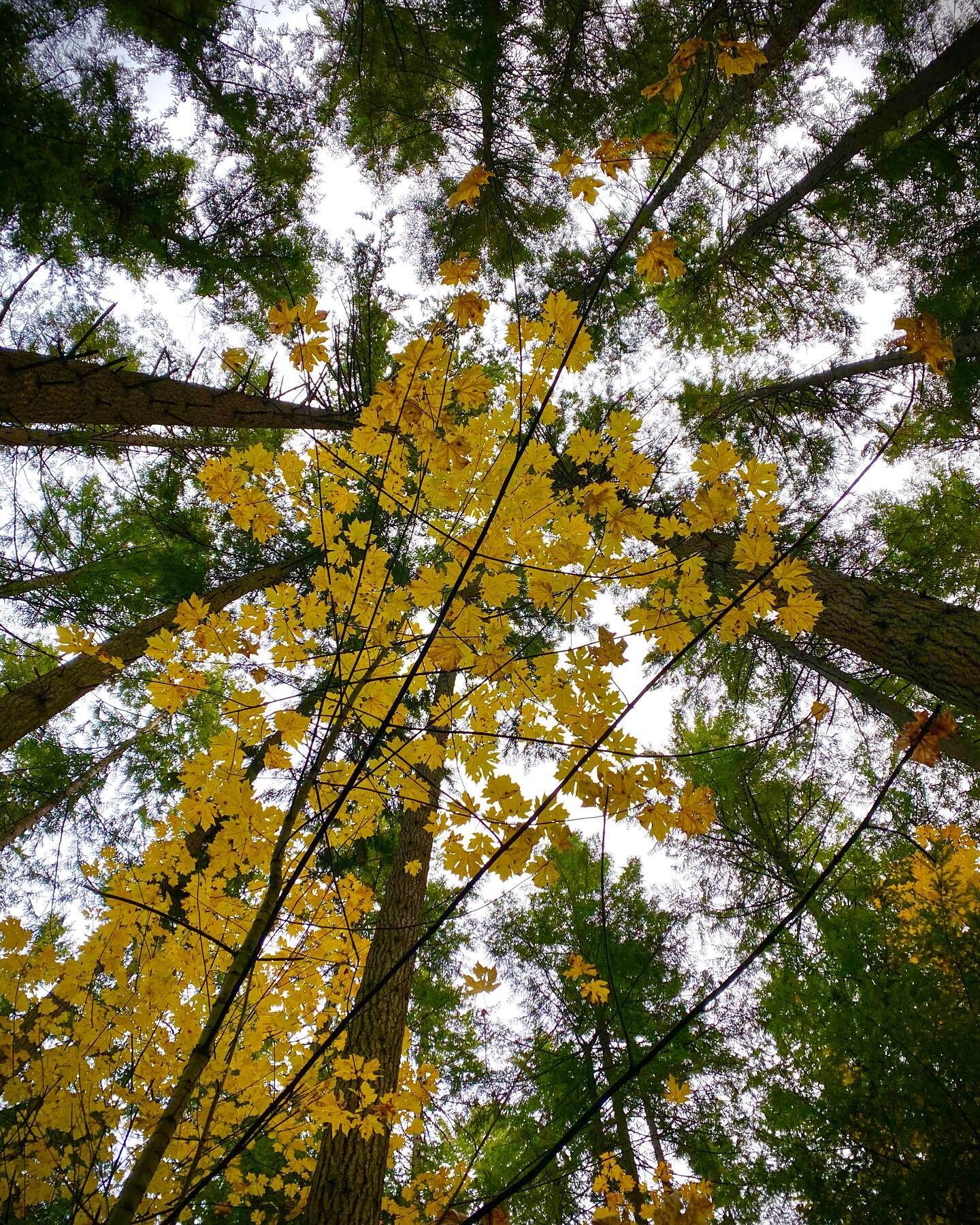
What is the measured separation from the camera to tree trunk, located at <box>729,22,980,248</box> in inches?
148

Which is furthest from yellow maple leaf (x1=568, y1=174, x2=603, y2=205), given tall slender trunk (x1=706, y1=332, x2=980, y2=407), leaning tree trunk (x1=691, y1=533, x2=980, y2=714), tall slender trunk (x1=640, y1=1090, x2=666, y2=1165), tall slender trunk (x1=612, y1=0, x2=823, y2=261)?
tall slender trunk (x1=640, y1=1090, x2=666, y2=1165)

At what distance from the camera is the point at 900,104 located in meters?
3.83

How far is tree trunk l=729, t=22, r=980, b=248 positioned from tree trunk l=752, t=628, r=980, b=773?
3.41m

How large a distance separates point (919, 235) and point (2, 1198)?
8511mm

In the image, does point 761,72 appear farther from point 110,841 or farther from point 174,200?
point 110,841

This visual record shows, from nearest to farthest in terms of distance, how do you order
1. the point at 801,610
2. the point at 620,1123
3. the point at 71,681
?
the point at 801,610
the point at 71,681
the point at 620,1123

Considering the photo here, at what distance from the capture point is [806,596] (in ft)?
7.20

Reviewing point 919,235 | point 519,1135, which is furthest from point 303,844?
point 919,235

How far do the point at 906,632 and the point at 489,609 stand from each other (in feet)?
7.20

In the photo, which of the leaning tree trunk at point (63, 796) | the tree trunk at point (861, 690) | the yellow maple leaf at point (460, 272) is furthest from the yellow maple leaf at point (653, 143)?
the leaning tree trunk at point (63, 796)

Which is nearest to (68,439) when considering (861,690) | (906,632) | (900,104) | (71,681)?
(71,681)

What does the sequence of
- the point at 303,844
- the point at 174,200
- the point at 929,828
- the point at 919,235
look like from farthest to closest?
the point at 919,235 → the point at 929,828 → the point at 174,200 → the point at 303,844

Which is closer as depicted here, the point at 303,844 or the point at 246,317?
the point at 303,844

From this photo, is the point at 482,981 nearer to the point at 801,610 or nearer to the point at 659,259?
the point at 801,610
